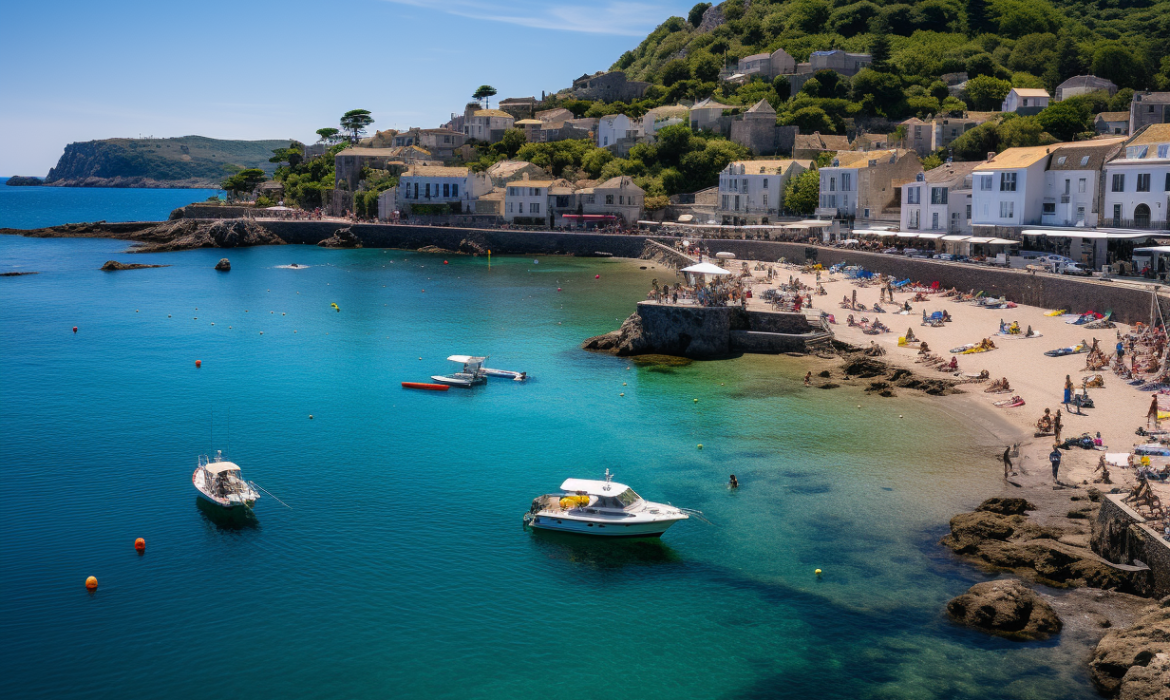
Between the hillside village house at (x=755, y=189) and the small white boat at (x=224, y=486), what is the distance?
5821 centimetres

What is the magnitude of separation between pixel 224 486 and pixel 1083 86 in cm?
9385

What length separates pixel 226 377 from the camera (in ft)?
122

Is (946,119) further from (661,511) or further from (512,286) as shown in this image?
(661,511)

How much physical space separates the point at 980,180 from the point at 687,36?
326 ft

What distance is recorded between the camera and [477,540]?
20.8m

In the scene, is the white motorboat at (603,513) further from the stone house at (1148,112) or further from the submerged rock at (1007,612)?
the stone house at (1148,112)

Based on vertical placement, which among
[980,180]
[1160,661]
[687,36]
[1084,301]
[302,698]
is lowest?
[302,698]

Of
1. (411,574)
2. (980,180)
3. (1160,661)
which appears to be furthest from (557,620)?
(980,180)

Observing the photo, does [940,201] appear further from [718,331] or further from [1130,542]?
[1130,542]

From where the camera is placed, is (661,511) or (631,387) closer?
(661,511)

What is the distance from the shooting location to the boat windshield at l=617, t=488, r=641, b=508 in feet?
69.7

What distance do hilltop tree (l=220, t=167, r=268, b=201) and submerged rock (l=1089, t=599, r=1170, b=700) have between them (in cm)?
12994

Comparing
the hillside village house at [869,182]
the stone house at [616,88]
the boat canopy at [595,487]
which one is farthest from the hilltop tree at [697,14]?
the boat canopy at [595,487]

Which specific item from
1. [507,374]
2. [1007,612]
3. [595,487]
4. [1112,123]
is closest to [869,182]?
[1112,123]
